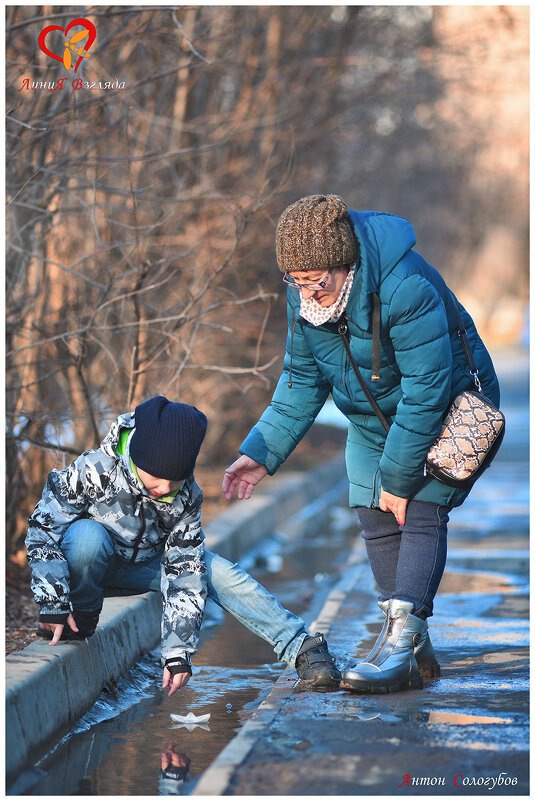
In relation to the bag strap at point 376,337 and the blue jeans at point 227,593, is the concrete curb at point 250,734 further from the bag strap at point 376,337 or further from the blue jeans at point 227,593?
the bag strap at point 376,337

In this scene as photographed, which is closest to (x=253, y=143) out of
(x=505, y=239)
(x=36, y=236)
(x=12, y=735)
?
(x=36, y=236)

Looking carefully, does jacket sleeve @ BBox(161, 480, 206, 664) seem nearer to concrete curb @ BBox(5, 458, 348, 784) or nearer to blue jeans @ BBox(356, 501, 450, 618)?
concrete curb @ BBox(5, 458, 348, 784)

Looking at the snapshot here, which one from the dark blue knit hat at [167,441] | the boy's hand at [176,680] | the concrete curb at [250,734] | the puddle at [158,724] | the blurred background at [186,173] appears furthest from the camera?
the blurred background at [186,173]

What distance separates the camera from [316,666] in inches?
176

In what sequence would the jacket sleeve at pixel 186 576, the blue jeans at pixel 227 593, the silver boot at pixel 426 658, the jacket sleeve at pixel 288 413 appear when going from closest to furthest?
1. the jacket sleeve at pixel 186 576
2. the blue jeans at pixel 227 593
3. the silver boot at pixel 426 658
4. the jacket sleeve at pixel 288 413

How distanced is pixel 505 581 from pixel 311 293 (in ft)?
12.7

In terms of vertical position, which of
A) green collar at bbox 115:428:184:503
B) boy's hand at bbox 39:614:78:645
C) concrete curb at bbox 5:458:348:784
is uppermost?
green collar at bbox 115:428:184:503

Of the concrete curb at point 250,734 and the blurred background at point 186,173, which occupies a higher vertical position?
the blurred background at point 186,173

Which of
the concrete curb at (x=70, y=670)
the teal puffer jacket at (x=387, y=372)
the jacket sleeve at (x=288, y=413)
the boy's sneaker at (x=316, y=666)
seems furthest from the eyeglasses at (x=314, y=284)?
the concrete curb at (x=70, y=670)

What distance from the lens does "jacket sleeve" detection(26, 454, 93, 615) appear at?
4.14 m

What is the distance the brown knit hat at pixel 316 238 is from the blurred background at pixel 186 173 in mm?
1430

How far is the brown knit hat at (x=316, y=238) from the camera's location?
4141 mm

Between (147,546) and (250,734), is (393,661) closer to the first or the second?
(250,734)

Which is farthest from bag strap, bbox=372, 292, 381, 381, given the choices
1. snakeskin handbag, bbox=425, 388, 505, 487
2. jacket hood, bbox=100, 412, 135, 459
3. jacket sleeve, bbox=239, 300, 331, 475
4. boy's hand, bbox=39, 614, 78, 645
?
boy's hand, bbox=39, 614, 78, 645
